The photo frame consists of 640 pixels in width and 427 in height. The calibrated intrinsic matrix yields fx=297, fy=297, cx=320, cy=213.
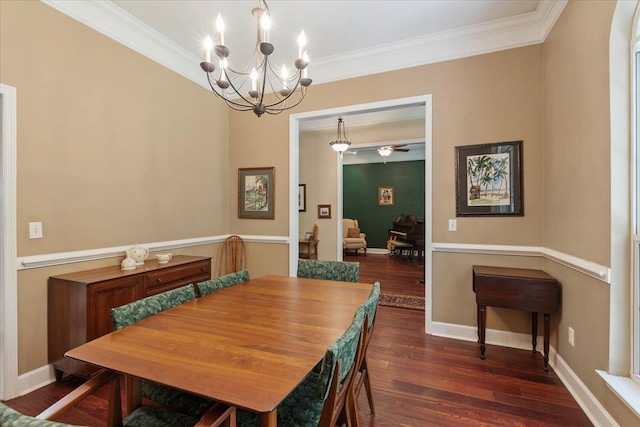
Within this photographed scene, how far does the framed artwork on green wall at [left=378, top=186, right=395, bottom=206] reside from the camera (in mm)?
8953

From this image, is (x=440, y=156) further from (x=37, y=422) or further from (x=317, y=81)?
(x=37, y=422)

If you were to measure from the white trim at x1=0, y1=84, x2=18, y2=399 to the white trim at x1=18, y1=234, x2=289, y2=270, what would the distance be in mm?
94

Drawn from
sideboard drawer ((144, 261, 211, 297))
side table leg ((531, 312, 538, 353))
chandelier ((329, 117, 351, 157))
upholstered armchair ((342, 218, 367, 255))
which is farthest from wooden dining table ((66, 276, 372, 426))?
upholstered armchair ((342, 218, 367, 255))

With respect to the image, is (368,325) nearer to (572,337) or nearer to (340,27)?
(572,337)

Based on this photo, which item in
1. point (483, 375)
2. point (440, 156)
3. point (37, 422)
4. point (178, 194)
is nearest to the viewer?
point (37, 422)

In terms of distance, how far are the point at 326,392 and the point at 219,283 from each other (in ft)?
4.45

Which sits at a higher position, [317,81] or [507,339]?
[317,81]

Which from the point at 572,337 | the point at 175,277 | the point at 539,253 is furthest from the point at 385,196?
the point at 175,277

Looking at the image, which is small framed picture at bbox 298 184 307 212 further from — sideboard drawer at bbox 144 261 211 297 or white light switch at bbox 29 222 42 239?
white light switch at bbox 29 222 42 239

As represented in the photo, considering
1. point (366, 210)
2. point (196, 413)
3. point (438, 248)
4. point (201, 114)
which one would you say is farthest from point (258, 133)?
point (366, 210)

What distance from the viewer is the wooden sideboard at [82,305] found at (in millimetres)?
2135

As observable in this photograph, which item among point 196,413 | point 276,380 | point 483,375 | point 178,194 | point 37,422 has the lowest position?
point 483,375

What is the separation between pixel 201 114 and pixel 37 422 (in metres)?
3.68

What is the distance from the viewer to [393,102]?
331 cm
